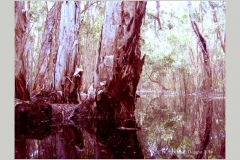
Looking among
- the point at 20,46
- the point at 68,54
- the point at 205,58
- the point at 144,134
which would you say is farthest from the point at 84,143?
the point at 205,58

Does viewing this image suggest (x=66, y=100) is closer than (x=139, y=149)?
No

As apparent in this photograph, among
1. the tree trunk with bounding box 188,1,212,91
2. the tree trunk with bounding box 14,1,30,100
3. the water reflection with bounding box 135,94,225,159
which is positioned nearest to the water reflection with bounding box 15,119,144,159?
the water reflection with bounding box 135,94,225,159

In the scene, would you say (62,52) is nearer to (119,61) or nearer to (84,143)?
(119,61)

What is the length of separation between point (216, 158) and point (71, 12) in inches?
97.5

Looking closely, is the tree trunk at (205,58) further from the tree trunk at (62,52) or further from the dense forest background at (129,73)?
the tree trunk at (62,52)

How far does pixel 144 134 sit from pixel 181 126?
1.52 ft

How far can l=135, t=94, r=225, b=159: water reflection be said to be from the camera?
4.58m

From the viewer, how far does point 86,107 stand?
4.81m

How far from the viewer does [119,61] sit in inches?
188

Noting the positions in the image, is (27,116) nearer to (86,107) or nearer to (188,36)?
(86,107)

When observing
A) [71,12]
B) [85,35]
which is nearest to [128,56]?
[85,35]

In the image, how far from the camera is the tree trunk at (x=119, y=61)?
475cm

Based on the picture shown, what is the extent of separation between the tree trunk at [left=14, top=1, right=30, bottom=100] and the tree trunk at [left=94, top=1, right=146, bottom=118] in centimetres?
88

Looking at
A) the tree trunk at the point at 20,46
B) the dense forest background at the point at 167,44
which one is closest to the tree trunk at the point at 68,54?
the dense forest background at the point at 167,44
